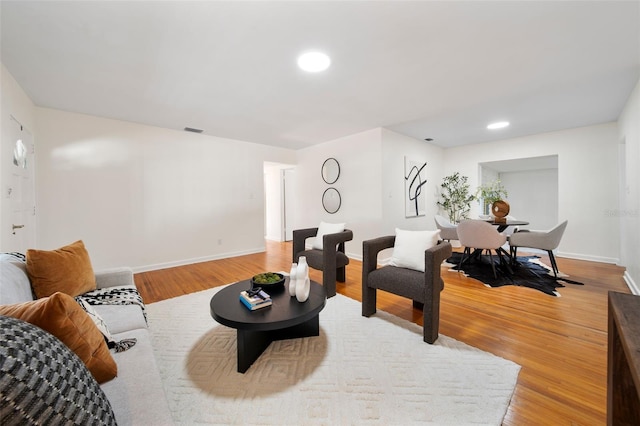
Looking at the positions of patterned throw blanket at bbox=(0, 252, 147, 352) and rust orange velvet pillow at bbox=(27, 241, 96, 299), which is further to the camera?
patterned throw blanket at bbox=(0, 252, 147, 352)

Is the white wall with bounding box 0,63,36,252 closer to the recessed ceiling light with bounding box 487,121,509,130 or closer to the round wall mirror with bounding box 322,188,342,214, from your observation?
the round wall mirror with bounding box 322,188,342,214

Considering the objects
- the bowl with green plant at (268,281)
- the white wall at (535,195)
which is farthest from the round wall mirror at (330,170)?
the white wall at (535,195)

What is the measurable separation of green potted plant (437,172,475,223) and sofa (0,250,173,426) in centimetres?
616

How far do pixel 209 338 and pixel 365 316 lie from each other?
1373 millimetres

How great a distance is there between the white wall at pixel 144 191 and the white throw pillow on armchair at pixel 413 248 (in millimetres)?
3711

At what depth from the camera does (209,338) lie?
209cm

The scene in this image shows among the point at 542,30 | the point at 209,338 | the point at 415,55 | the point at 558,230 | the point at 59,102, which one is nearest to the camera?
the point at 542,30

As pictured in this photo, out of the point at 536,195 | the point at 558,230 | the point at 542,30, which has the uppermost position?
the point at 542,30

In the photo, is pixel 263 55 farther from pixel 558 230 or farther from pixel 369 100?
pixel 558 230

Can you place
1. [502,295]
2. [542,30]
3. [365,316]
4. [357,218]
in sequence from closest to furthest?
[542,30], [365,316], [502,295], [357,218]

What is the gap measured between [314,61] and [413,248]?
194 centimetres

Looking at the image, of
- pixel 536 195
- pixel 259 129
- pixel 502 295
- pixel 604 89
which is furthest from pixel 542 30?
pixel 536 195

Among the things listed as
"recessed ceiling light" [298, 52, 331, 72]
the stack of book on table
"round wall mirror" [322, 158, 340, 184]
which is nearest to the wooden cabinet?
the stack of book on table

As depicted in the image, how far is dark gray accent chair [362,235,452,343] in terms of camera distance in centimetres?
199
